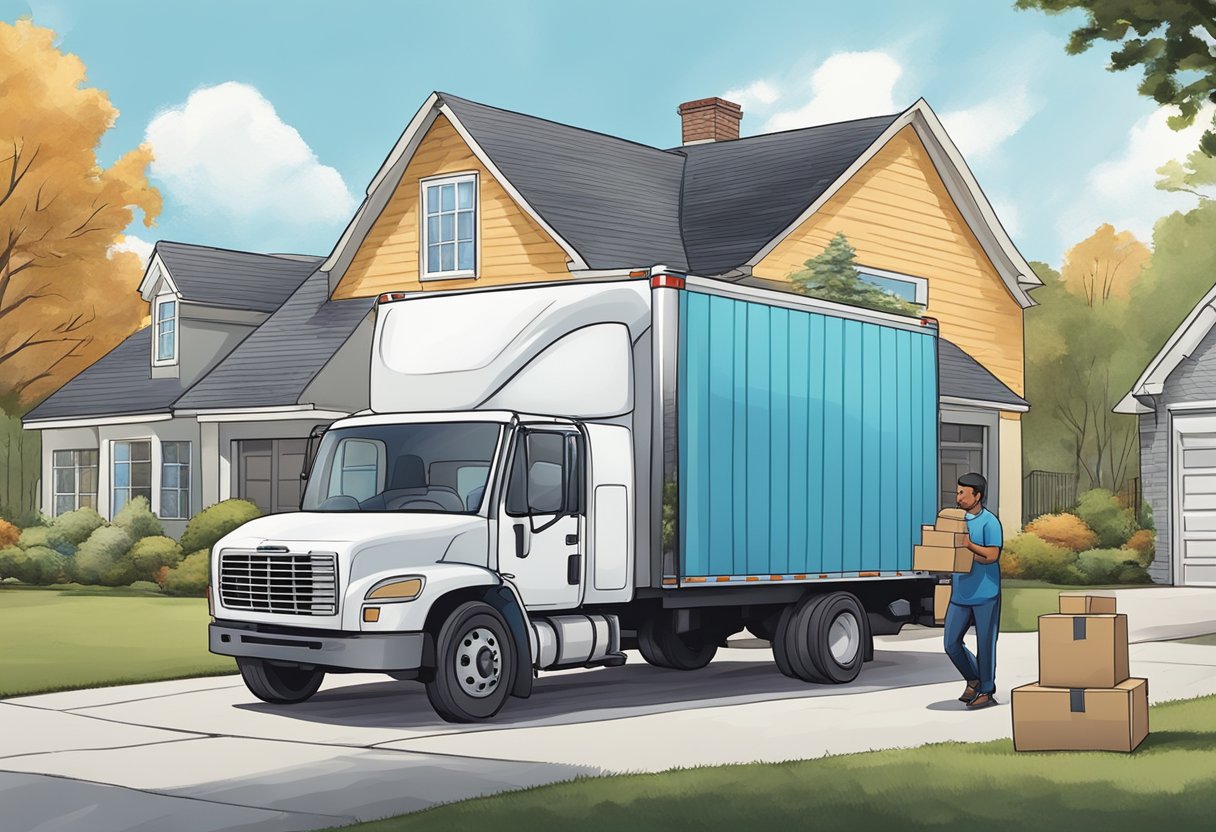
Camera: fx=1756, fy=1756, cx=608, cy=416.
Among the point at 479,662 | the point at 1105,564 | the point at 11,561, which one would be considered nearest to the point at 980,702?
the point at 479,662

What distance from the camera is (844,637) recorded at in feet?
54.7

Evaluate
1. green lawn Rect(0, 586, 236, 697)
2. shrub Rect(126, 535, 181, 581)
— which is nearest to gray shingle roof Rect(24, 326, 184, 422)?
shrub Rect(126, 535, 181, 581)

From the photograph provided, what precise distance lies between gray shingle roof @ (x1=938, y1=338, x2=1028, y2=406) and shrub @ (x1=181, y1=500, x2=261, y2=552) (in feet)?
40.0

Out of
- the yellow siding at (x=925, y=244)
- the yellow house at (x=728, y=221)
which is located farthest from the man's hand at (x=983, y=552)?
the yellow siding at (x=925, y=244)

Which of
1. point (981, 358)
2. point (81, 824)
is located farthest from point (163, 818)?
point (981, 358)

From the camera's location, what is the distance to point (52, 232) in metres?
48.8

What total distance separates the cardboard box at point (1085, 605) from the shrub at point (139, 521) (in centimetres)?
2224

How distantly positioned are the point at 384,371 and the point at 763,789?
6.35 metres

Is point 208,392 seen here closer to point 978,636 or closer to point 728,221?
point 728,221

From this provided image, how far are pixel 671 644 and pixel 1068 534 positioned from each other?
17382mm

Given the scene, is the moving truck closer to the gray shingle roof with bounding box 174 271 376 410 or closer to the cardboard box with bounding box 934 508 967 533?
the cardboard box with bounding box 934 508 967 533

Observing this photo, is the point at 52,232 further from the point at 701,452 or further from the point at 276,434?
the point at 701,452

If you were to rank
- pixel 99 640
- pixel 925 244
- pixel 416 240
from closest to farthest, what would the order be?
pixel 99 640
pixel 416 240
pixel 925 244

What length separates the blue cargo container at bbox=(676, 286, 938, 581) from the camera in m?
14.9
